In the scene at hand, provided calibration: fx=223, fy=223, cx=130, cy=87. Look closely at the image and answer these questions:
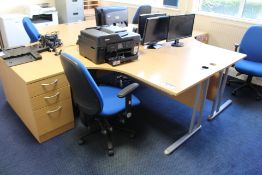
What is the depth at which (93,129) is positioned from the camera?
232 centimetres

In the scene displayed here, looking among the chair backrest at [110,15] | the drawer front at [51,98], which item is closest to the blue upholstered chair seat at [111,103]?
the drawer front at [51,98]

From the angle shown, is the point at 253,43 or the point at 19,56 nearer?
the point at 19,56

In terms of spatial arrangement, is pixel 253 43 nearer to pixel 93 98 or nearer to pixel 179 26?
pixel 179 26

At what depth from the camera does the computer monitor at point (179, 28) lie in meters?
2.72

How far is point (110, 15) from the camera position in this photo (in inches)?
113

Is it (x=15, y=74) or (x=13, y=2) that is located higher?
(x=13, y=2)

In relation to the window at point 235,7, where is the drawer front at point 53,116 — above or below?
below

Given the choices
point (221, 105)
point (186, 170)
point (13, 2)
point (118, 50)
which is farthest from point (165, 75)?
point (13, 2)

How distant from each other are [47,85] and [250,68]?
254 cm

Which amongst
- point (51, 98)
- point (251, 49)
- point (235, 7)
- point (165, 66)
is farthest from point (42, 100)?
point (235, 7)

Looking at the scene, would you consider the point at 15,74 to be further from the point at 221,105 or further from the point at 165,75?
the point at 221,105

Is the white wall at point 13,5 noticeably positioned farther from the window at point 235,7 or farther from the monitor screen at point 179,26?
the window at point 235,7

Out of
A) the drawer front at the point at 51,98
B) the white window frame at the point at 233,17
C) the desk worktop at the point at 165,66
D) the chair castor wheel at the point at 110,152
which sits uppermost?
the white window frame at the point at 233,17

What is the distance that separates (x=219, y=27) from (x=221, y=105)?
145 cm
